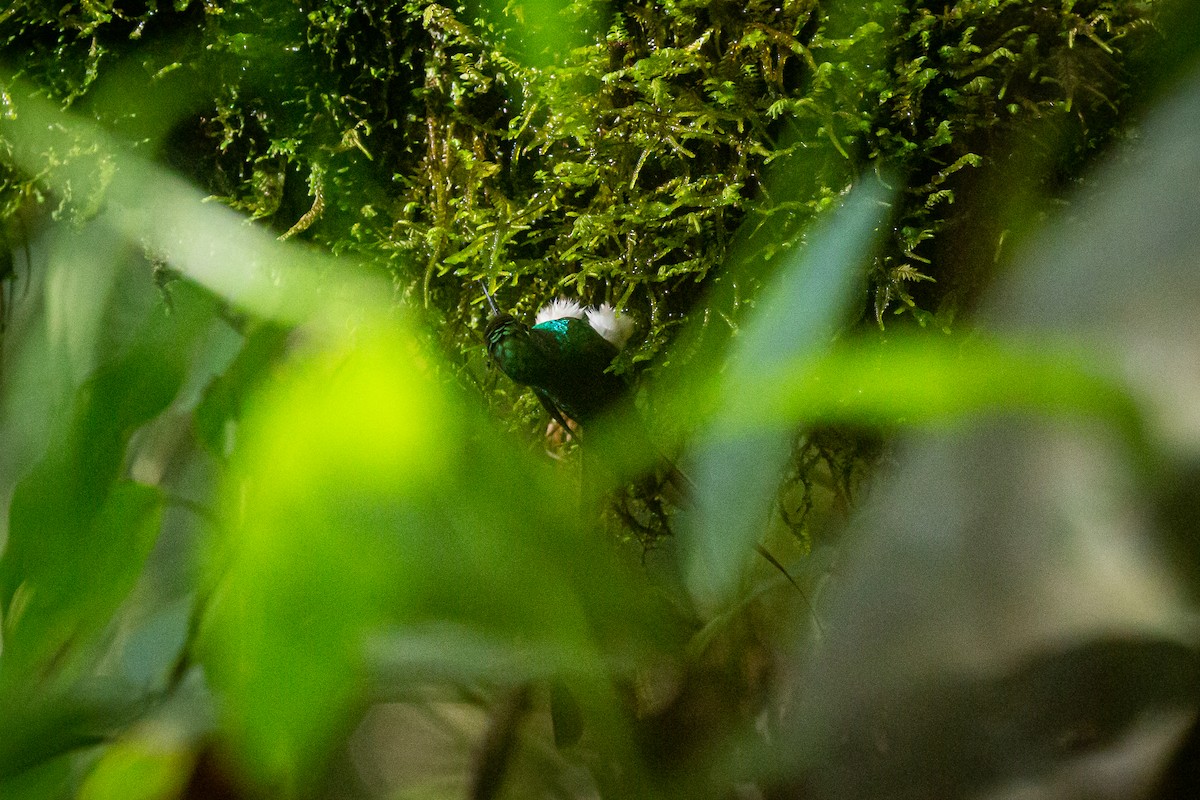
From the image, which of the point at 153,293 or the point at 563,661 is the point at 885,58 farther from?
the point at 153,293

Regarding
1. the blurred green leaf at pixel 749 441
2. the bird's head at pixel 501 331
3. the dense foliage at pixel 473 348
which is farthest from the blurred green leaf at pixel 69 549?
the blurred green leaf at pixel 749 441

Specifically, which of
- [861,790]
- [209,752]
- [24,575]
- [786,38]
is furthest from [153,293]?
[861,790]

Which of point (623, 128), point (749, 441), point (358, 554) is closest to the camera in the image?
point (358, 554)

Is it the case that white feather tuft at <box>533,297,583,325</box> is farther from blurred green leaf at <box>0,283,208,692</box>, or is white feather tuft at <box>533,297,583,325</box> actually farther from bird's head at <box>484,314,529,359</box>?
blurred green leaf at <box>0,283,208,692</box>

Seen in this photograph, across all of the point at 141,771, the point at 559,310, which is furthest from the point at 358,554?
the point at 559,310

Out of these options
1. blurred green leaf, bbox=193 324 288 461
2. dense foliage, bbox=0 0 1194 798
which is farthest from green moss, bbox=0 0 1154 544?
blurred green leaf, bbox=193 324 288 461

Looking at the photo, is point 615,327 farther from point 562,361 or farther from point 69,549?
point 69,549
